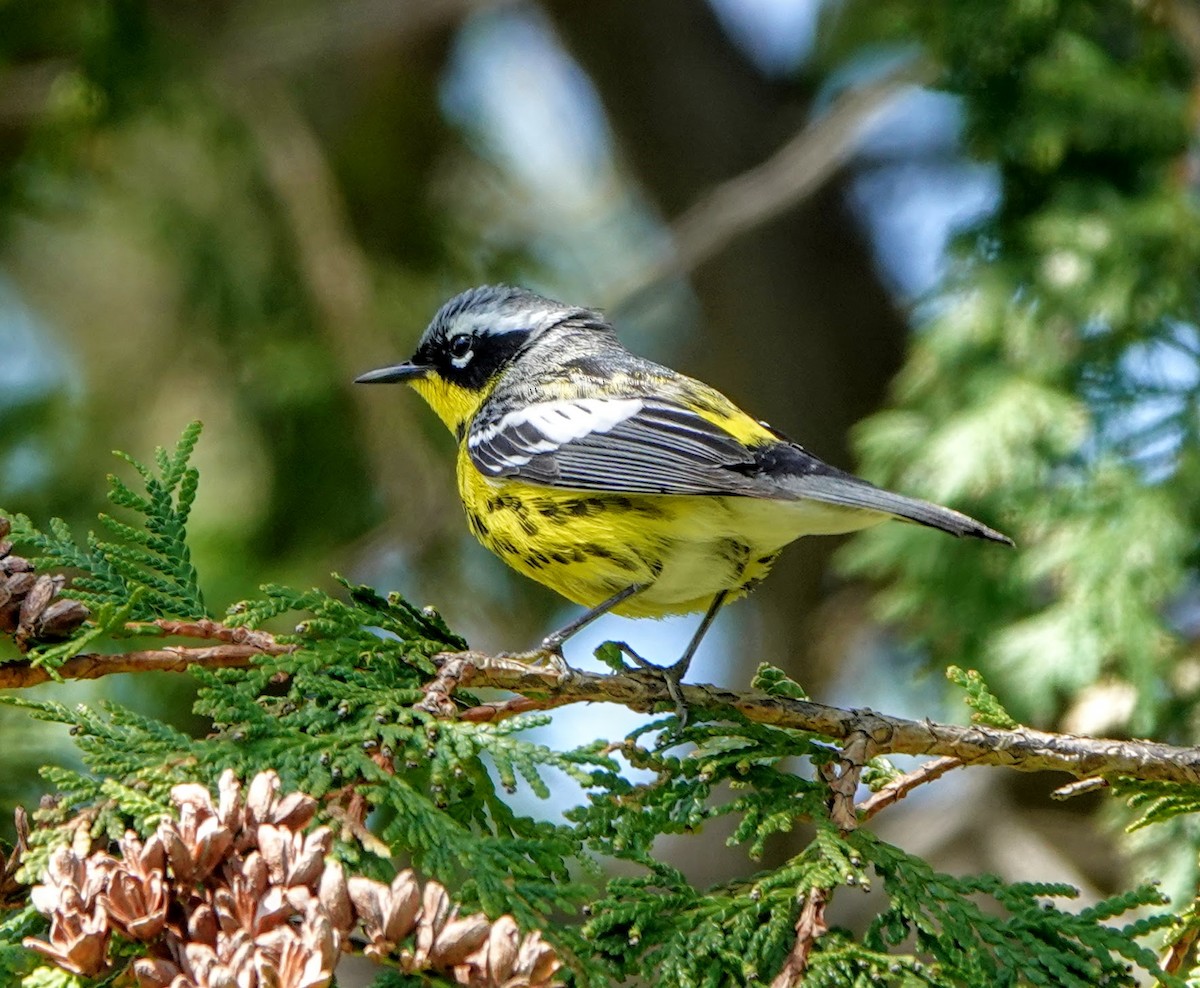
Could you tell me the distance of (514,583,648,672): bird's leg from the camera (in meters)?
2.50

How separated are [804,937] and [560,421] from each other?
6.41ft

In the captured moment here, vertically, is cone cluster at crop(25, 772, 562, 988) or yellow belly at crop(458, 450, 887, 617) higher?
yellow belly at crop(458, 450, 887, 617)

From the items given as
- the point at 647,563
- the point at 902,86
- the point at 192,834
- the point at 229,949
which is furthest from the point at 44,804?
the point at 902,86

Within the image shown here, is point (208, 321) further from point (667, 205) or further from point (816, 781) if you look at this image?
point (816, 781)

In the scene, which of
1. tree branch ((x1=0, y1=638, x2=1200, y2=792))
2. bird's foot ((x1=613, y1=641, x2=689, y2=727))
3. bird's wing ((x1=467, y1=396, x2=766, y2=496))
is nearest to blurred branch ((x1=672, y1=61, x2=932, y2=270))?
bird's wing ((x1=467, y1=396, x2=766, y2=496))

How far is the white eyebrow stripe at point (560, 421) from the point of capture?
334cm

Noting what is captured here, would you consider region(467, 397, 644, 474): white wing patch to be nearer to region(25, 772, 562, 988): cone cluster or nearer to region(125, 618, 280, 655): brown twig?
region(125, 618, 280, 655): brown twig

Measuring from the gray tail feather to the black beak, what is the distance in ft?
4.78

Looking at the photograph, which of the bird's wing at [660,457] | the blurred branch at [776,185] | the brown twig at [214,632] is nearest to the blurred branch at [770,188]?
the blurred branch at [776,185]

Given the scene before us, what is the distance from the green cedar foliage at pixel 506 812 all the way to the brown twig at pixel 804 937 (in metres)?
0.01

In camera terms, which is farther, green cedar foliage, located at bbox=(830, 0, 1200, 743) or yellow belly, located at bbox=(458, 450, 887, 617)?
green cedar foliage, located at bbox=(830, 0, 1200, 743)

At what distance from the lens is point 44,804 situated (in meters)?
1.68

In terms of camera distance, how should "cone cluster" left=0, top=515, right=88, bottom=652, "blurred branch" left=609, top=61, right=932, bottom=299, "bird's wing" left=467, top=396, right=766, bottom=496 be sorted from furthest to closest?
"blurred branch" left=609, top=61, right=932, bottom=299, "bird's wing" left=467, top=396, right=766, bottom=496, "cone cluster" left=0, top=515, right=88, bottom=652

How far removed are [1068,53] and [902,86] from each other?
72 centimetres
